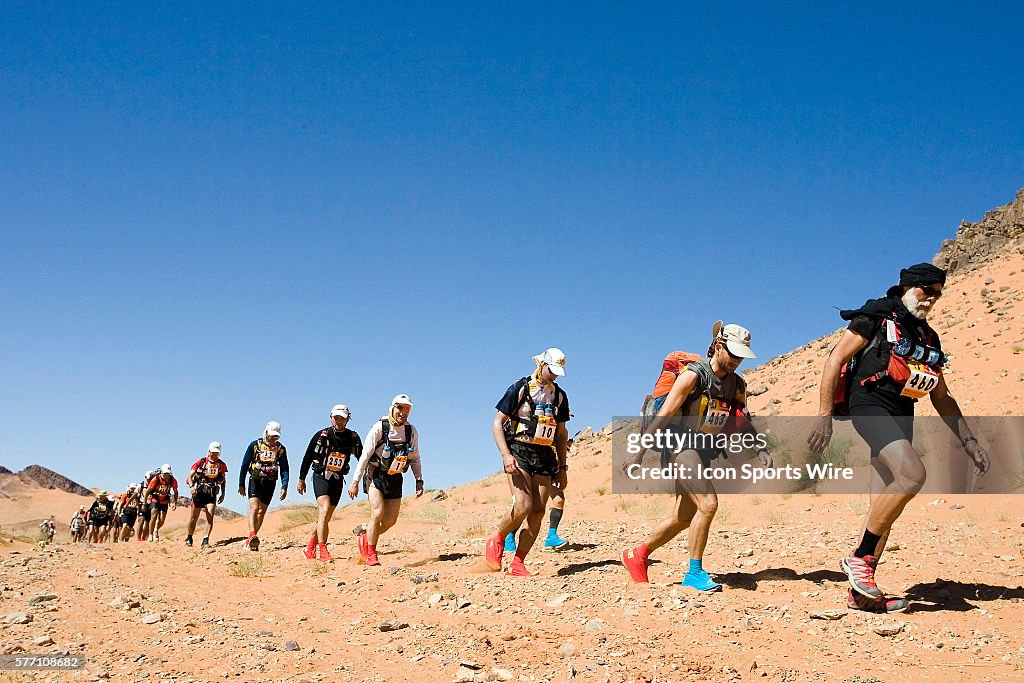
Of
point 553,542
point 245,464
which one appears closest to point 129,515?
point 245,464

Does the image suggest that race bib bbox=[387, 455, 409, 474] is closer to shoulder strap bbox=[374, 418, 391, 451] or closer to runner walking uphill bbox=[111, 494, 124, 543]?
shoulder strap bbox=[374, 418, 391, 451]

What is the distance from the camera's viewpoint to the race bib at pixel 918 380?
5820mm

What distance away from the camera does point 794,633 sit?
17.9ft

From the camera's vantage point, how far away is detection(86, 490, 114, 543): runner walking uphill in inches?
870

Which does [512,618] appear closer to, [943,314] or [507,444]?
[507,444]

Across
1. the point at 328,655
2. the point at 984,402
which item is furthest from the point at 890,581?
the point at 984,402

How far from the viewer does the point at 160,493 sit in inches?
779

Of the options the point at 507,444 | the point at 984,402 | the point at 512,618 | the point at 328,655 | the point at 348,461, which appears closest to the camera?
the point at 328,655

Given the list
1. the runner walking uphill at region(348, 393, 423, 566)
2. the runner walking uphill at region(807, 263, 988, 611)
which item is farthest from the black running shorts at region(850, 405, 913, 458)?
the runner walking uphill at region(348, 393, 423, 566)

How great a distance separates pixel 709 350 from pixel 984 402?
16.4 meters

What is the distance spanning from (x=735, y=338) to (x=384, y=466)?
17.8ft

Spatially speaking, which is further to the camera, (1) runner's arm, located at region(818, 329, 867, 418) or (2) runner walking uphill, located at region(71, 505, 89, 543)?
(2) runner walking uphill, located at region(71, 505, 89, 543)

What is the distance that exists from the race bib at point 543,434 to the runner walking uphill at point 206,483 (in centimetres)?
1080

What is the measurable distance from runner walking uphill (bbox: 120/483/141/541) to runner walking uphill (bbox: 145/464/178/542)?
2621 mm
